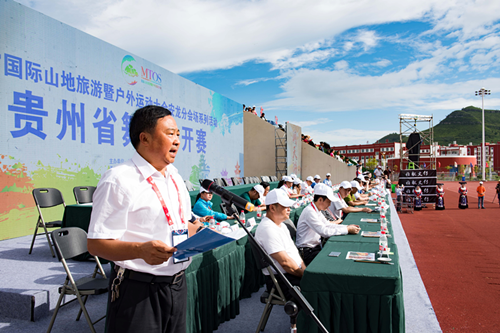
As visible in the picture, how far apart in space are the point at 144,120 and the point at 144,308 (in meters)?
0.76

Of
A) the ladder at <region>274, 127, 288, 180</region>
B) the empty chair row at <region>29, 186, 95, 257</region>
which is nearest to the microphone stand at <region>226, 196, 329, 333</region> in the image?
the empty chair row at <region>29, 186, 95, 257</region>

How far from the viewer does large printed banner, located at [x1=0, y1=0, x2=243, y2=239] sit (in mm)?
5551

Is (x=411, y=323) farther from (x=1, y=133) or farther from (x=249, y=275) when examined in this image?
(x=1, y=133)

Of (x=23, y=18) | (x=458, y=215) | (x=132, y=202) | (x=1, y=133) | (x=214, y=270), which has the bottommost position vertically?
(x=458, y=215)

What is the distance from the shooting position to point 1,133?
17.6 feet

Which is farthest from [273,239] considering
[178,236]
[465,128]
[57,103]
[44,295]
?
[465,128]

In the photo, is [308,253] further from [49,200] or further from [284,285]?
[49,200]

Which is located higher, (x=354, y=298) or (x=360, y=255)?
(x=360, y=255)

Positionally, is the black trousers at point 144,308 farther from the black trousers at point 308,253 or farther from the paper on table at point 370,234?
the paper on table at point 370,234

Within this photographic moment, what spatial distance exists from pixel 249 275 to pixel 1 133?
4.59m

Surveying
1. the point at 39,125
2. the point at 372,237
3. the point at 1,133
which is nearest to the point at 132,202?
the point at 372,237

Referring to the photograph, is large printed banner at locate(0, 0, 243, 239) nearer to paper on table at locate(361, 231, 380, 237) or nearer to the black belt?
the black belt

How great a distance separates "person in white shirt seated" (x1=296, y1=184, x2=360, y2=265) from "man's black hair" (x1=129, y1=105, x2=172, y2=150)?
2.84 metres

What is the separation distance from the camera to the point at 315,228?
392 centimetres
